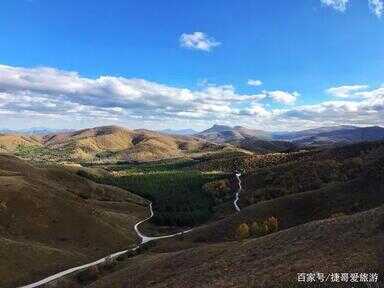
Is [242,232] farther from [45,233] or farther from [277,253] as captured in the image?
[277,253]

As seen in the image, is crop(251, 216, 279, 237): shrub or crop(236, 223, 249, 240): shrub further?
crop(251, 216, 279, 237): shrub

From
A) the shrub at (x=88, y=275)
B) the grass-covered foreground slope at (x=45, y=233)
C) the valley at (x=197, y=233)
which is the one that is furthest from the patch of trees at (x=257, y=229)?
the shrub at (x=88, y=275)

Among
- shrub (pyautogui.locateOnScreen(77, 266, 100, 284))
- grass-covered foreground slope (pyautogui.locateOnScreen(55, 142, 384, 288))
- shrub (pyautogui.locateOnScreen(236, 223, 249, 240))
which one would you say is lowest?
shrub (pyautogui.locateOnScreen(77, 266, 100, 284))

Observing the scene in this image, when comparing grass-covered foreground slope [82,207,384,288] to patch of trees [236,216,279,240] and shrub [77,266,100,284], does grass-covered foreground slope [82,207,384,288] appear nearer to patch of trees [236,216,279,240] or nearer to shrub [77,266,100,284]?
shrub [77,266,100,284]

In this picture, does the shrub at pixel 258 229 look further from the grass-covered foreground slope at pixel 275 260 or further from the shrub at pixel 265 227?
the grass-covered foreground slope at pixel 275 260

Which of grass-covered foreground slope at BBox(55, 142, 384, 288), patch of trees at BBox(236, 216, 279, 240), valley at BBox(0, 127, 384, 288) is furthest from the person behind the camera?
patch of trees at BBox(236, 216, 279, 240)

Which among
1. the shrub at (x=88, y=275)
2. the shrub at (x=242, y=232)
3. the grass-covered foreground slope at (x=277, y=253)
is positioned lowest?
the shrub at (x=88, y=275)

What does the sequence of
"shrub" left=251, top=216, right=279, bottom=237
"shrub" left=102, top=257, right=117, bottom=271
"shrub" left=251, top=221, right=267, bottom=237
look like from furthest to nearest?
"shrub" left=251, top=216, right=279, bottom=237
"shrub" left=251, top=221, right=267, bottom=237
"shrub" left=102, top=257, right=117, bottom=271

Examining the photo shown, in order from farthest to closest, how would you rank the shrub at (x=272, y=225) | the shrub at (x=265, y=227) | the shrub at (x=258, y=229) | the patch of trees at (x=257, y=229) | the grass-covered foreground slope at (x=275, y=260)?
the shrub at (x=272, y=225), the shrub at (x=265, y=227), the shrub at (x=258, y=229), the patch of trees at (x=257, y=229), the grass-covered foreground slope at (x=275, y=260)

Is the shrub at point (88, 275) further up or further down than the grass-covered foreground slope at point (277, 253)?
further down

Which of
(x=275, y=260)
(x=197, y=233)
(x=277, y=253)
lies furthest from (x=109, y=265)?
(x=275, y=260)

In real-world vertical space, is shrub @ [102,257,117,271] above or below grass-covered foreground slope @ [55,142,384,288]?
below

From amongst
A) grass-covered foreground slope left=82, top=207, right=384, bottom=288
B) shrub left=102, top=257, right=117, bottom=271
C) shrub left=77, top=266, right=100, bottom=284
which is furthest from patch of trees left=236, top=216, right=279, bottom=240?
shrub left=77, top=266, right=100, bottom=284
